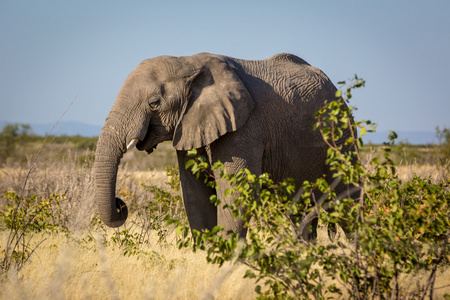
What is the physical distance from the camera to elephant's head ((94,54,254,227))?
5836mm

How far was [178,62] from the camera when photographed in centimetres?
606

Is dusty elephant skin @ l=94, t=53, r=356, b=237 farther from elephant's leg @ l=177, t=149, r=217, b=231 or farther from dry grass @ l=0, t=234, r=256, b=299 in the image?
dry grass @ l=0, t=234, r=256, b=299

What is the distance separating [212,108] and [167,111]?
500mm

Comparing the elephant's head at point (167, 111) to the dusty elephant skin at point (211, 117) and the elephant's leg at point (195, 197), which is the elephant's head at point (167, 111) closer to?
the dusty elephant skin at point (211, 117)

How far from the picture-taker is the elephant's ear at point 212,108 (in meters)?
5.91

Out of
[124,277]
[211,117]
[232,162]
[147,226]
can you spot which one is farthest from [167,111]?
[147,226]

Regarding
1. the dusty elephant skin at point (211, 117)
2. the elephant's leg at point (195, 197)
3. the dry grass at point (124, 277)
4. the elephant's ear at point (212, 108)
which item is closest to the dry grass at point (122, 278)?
the dry grass at point (124, 277)

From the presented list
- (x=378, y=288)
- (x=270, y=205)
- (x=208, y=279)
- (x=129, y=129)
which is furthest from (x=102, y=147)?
(x=378, y=288)

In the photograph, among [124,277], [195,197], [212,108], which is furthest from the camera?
Result: [195,197]

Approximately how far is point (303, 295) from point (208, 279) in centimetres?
140

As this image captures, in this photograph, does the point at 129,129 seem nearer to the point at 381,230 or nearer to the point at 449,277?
the point at 381,230

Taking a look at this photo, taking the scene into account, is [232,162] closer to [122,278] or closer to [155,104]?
[155,104]

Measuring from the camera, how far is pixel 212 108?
5.97 meters

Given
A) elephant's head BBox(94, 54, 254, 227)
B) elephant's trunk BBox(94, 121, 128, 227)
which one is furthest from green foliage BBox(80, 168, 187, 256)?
elephant's head BBox(94, 54, 254, 227)
